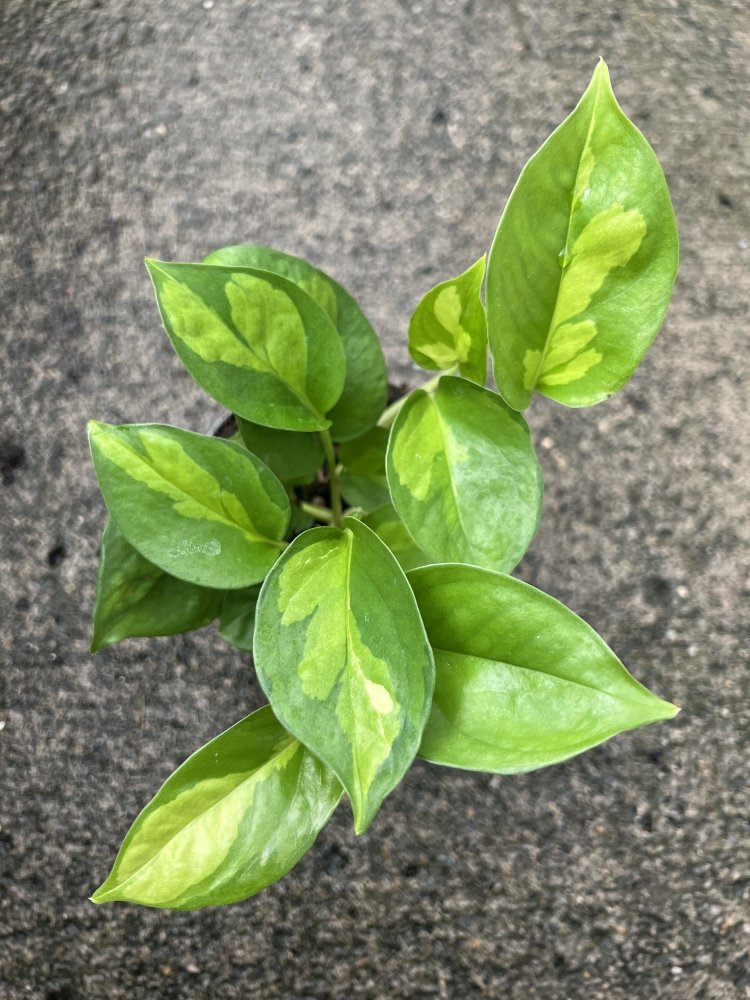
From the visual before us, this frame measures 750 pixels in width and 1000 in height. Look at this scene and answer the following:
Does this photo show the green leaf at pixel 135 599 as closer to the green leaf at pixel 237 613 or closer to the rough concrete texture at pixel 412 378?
the green leaf at pixel 237 613

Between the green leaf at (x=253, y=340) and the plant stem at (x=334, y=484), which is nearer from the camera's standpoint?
the green leaf at (x=253, y=340)

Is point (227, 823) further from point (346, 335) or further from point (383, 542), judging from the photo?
point (346, 335)

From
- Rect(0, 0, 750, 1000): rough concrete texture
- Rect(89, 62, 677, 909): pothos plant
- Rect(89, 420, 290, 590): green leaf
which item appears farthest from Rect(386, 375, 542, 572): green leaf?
Rect(0, 0, 750, 1000): rough concrete texture

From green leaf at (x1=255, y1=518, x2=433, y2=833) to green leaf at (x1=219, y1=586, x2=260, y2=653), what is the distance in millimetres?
140

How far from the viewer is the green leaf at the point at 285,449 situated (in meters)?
0.74

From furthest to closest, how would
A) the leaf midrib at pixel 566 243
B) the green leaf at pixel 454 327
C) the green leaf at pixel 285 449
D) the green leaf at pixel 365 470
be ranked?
the green leaf at pixel 365 470 → the green leaf at pixel 285 449 → the green leaf at pixel 454 327 → the leaf midrib at pixel 566 243

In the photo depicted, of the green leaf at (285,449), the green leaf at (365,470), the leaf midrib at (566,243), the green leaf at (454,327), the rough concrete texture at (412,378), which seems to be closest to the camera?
the leaf midrib at (566,243)

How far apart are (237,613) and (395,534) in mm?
163

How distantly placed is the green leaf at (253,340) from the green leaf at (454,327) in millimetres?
78

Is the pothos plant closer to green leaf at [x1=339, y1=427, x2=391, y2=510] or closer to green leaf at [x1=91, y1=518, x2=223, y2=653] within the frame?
green leaf at [x1=91, y1=518, x2=223, y2=653]

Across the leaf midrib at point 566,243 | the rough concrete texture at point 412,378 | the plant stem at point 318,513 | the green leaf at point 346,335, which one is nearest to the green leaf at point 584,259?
the leaf midrib at point 566,243

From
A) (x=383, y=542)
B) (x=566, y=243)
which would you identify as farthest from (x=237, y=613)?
(x=566, y=243)

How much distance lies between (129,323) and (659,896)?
981mm

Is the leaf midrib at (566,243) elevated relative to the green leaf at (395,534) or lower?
elevated
